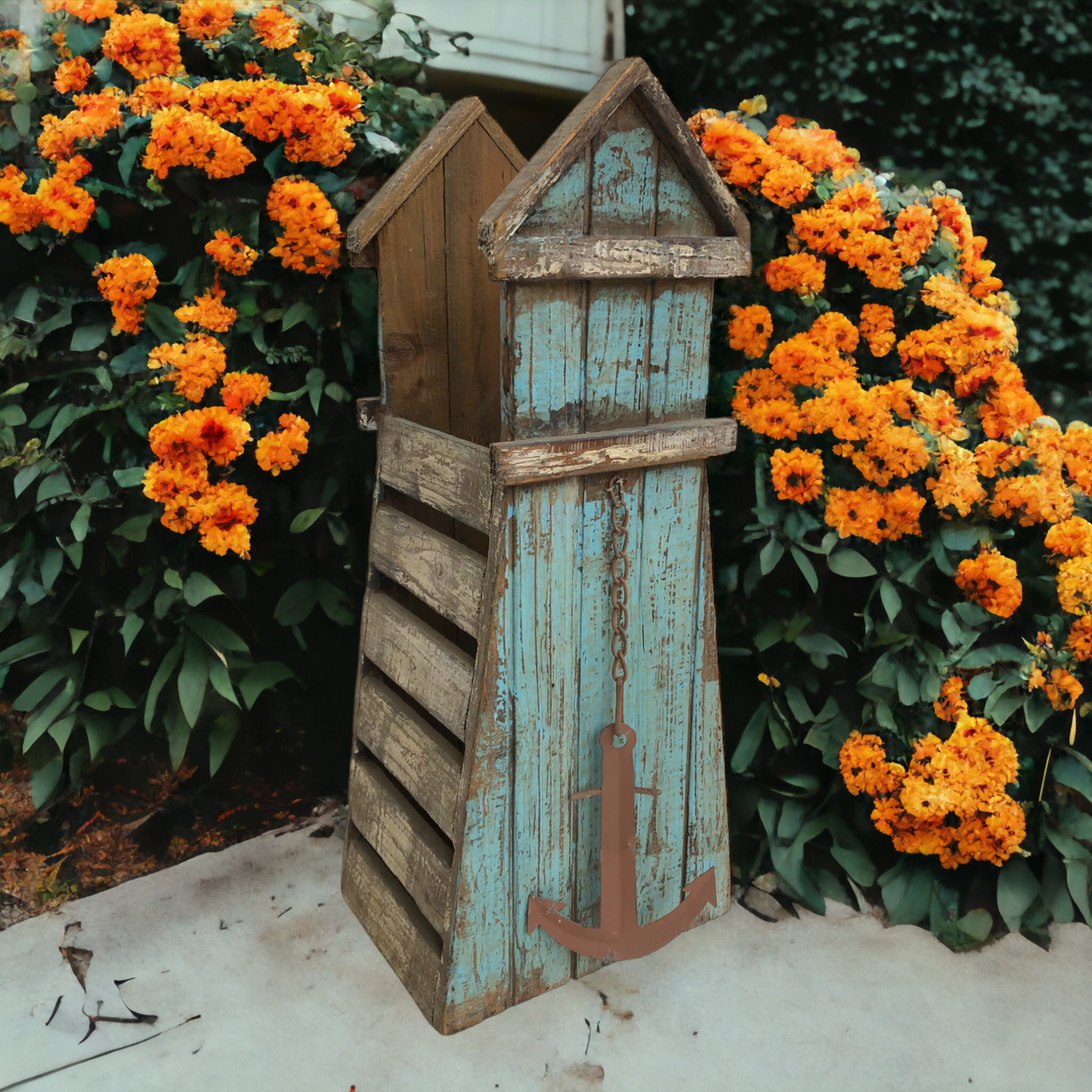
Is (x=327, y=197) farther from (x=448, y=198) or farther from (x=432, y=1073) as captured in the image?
(x=432, y=1073)

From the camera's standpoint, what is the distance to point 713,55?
285 cm

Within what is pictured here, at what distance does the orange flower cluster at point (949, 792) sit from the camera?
6.24 feet

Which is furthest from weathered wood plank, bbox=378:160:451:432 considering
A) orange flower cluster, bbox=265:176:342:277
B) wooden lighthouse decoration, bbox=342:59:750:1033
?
orange flower cluster, bbox=265:176:342:277

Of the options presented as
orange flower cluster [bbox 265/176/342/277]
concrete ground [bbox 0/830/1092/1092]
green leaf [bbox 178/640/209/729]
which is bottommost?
concrete ground [bbox 0/830/1092/1092]

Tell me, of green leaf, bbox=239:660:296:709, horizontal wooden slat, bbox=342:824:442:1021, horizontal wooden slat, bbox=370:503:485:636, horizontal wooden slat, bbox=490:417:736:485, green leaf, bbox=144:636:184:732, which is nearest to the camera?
horizontal wooden slat, bbox=490:417:736:485

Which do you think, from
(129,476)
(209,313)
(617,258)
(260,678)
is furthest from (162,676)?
(617,258)

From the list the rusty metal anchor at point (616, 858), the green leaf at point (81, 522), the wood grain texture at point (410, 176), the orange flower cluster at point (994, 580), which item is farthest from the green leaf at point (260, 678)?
the orange flower cluster at point (994, 580)

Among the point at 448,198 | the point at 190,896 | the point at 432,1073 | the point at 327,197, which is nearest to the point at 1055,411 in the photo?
the point at 448,198

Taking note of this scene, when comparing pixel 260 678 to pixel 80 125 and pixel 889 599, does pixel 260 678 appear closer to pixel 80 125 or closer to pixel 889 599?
pixel 80 125

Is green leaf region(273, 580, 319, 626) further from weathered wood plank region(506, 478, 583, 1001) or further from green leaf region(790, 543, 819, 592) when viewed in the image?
green leaf region(790, 543, 819, 592)

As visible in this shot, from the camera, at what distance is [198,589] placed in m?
2.03

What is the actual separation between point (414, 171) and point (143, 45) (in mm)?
642

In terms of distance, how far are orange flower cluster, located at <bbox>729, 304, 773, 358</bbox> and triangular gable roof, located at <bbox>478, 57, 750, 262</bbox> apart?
386 mm

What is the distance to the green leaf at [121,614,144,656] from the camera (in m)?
2.01
